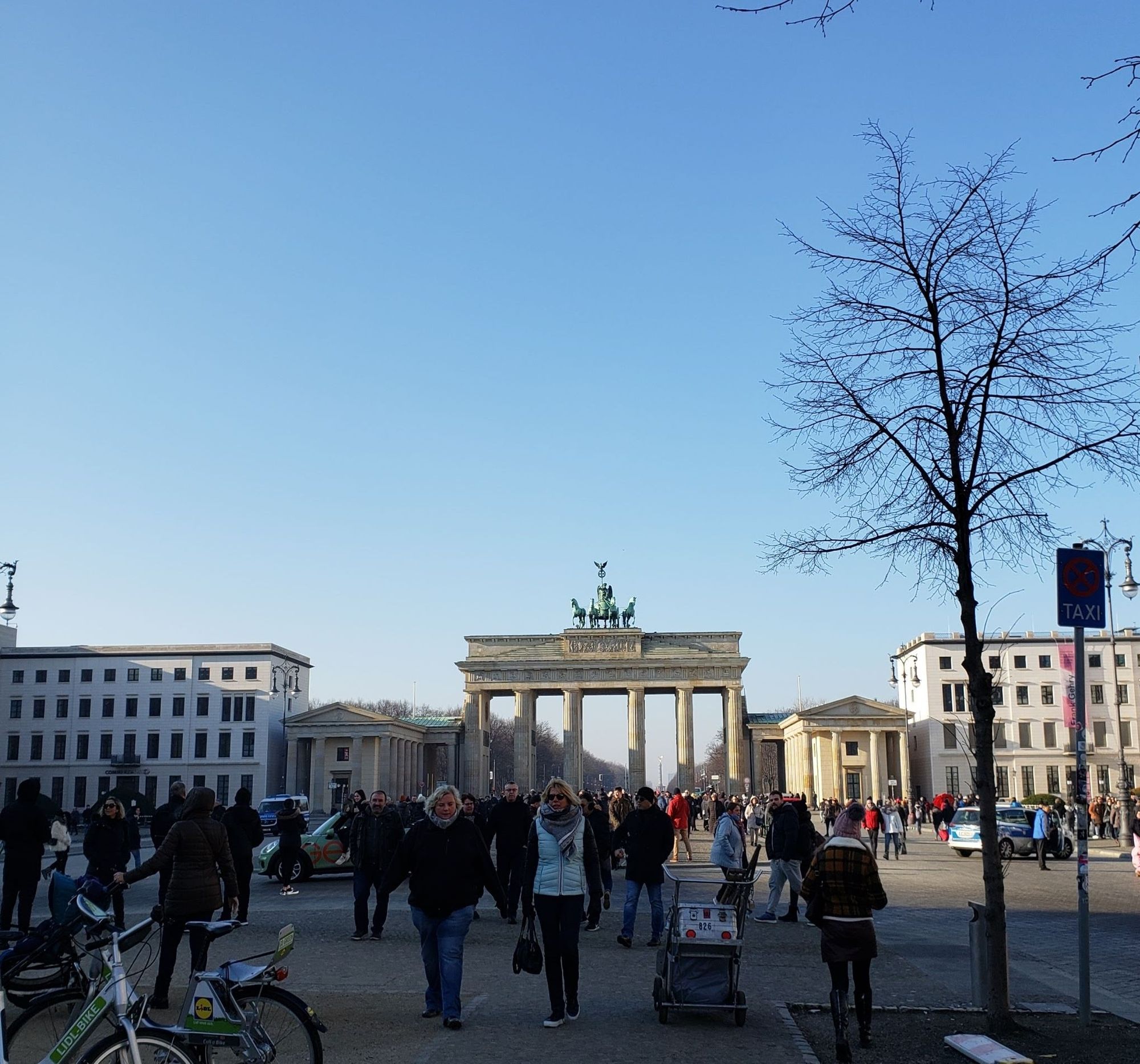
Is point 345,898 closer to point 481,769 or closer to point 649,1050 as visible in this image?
point 649,1050

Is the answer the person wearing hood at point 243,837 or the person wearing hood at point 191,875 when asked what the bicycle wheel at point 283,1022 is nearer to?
the person wearing hood at point 191,875

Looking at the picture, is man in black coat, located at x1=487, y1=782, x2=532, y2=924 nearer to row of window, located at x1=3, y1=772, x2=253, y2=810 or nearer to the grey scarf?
the grey scarf

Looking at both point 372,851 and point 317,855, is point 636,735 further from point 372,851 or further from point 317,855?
point 372,851

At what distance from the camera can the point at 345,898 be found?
22047 millimetres

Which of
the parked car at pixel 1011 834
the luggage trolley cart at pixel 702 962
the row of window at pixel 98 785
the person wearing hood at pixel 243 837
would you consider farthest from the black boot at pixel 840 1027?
the row of window at pixel 98 785

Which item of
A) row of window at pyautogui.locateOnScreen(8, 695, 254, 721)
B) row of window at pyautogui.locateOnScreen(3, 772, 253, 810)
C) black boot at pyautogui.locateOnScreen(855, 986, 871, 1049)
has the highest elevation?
row of window at pyautogui.locateOnScreen(8, 695, 254, 721)

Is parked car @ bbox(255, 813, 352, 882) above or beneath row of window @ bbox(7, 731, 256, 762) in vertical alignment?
beneath

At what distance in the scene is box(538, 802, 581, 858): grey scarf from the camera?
9977 mm

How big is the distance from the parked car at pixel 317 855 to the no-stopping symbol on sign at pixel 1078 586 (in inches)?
757

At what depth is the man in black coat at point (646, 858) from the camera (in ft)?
48.9

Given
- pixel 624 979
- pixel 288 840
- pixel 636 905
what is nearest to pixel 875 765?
pixel 288 840

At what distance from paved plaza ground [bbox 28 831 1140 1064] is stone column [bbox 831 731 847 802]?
71.1 meters

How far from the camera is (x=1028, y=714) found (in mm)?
92312

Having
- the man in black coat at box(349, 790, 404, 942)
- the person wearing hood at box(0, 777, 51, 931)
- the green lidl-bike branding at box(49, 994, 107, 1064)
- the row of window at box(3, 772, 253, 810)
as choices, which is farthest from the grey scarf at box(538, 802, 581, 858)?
the row of window at box(3, 772, 253, 810)
